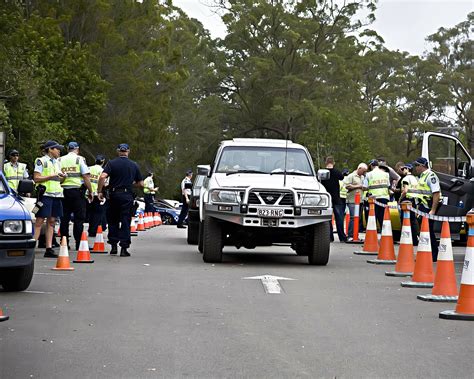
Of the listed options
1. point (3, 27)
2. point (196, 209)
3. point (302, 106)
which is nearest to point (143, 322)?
point (196, 209)

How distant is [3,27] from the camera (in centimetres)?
4541

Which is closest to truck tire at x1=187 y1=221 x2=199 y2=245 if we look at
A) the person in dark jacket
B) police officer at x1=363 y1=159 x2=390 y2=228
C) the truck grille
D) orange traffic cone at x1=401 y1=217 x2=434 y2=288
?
the person in dark jacket

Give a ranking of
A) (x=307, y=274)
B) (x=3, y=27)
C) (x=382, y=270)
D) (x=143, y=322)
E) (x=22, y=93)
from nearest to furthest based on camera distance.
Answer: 1. (x=143, y=322)
2. (x=307, y=274)
3. (x=382, y=270)
4. (x=22, y=93)
5. (x=3, y=27)

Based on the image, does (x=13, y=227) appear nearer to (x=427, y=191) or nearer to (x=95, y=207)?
(x=427, y=191)

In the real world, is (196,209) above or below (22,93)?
below

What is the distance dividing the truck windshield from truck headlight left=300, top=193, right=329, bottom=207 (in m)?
1.35

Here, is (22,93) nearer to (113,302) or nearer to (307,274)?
(307,274)

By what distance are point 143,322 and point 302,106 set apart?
62097mm

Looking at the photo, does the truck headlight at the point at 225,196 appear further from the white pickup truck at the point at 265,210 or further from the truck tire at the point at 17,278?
the truck tire at the point at 17,278

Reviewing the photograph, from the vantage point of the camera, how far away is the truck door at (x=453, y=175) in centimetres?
2061

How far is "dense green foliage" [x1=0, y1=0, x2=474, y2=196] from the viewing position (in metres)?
46.0

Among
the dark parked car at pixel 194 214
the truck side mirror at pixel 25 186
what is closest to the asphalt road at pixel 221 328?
the truck side mirror at pixel 25 186

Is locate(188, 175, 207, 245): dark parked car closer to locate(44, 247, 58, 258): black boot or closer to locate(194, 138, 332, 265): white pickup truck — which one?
locate(194, 138, 332, 265): white pickup truck

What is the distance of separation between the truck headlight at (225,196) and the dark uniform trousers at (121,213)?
86.3 inches
